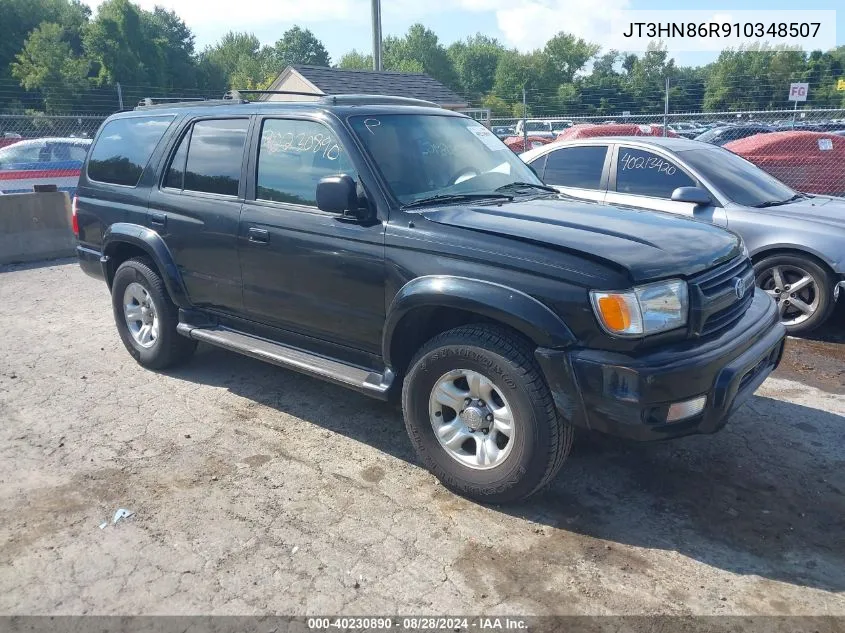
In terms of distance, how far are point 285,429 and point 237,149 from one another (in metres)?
1.86

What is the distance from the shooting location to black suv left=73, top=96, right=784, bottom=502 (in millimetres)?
3164

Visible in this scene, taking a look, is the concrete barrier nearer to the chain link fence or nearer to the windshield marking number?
the chain link fence

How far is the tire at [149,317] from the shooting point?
5249 mm

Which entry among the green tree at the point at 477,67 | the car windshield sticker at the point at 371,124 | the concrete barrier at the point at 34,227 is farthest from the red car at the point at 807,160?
the green tree at the point at 477,67

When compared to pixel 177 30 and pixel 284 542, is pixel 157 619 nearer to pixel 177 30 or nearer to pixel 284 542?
pixel 284 542

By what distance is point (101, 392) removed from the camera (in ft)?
17.0

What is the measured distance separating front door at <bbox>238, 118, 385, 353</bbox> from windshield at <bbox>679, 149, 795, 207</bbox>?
4.03 meters

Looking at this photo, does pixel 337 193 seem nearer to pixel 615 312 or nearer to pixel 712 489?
pixel 615 312

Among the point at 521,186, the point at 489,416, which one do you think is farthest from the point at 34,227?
the point at 489,416

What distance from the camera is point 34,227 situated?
10.2 metres

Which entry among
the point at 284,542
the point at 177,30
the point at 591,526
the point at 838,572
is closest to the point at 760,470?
the point at 838,572

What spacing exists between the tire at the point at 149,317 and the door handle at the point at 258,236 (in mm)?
1213

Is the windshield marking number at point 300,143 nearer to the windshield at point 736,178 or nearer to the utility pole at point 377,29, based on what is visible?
the windshield at point 736,178

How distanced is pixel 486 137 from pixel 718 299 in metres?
2.07
